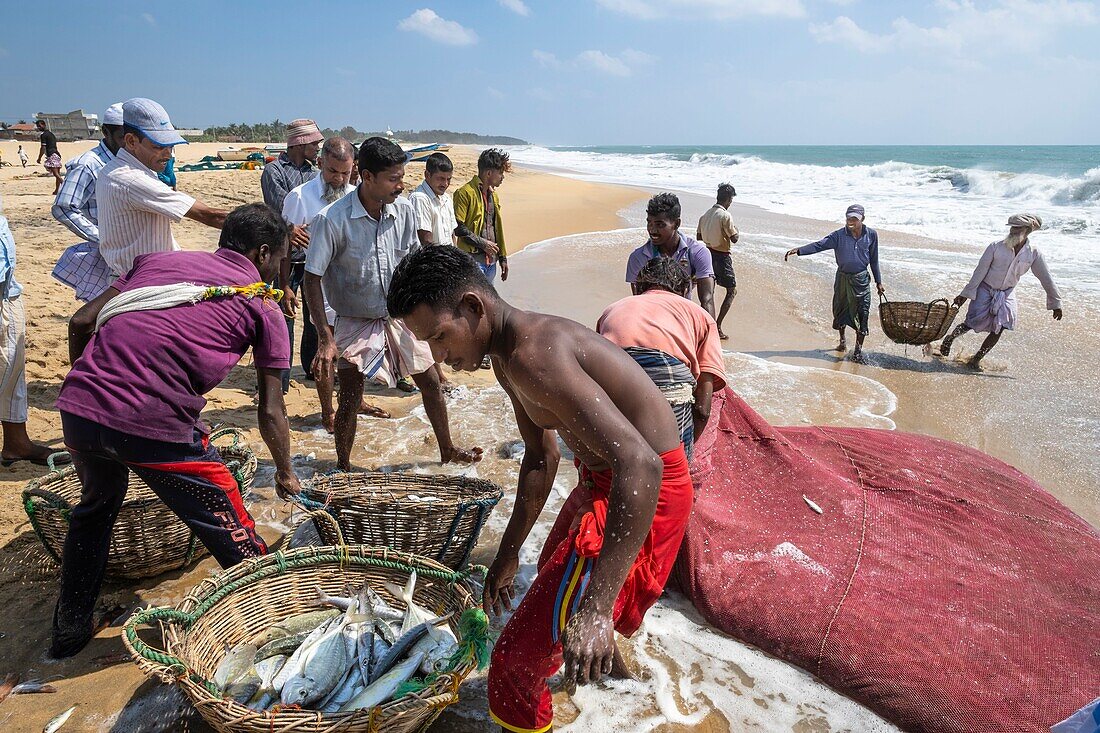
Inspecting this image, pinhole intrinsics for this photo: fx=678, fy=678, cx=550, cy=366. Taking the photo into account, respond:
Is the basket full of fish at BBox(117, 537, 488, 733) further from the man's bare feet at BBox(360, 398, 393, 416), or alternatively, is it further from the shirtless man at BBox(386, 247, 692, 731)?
the man's bare feet at BBox(360, 398, 393, 416)

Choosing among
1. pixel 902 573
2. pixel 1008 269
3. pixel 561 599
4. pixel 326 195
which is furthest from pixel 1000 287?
pixel 561 599

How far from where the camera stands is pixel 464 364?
2.10 meters

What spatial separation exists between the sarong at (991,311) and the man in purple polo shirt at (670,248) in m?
3.87

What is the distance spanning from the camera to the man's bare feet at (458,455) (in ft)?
14.9

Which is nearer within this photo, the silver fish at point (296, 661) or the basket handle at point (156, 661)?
the basket handle at point (156, 661)

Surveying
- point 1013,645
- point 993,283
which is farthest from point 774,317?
point 1013,645

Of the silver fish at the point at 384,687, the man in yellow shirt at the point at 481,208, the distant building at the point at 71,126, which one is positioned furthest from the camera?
the distant building at the point at 71,126

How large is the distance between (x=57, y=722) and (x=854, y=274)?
A: 25.4 feet

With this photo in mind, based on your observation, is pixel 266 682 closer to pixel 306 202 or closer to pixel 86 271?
pixel 86 271

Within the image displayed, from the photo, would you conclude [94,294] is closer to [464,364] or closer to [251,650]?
[251,650]

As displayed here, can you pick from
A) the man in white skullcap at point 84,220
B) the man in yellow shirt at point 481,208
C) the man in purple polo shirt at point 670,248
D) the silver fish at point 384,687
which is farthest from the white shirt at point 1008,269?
the man in white skullcap at point 84,220

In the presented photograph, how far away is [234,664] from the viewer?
2.45 metres

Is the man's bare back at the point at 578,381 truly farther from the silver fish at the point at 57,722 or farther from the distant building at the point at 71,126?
the distant building at the point at 71,126

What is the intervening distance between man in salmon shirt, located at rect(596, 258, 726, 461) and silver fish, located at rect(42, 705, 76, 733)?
242cm
